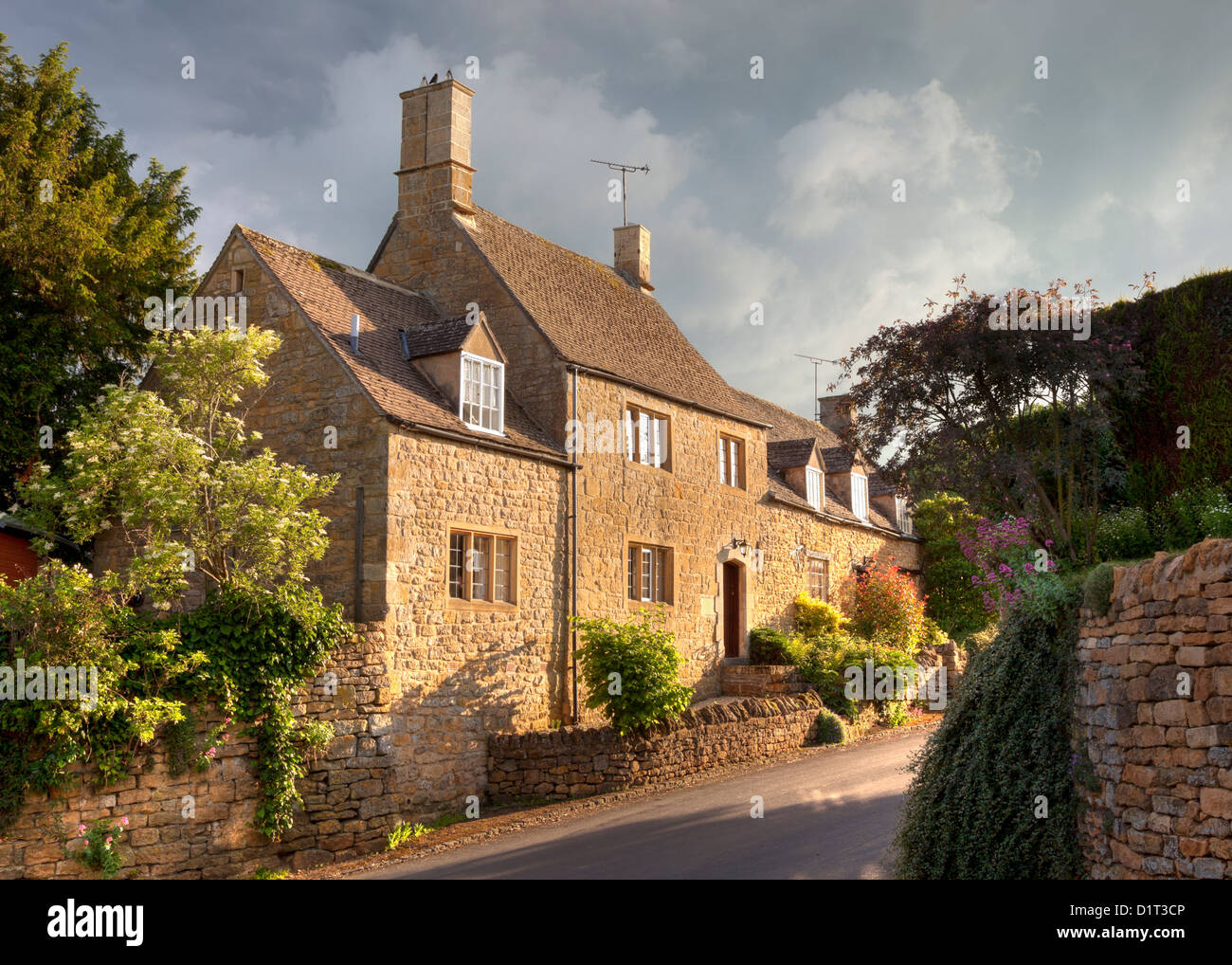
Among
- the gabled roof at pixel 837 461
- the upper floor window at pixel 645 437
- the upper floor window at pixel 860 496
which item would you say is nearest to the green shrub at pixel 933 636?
the upper floor window at pixel 860 496

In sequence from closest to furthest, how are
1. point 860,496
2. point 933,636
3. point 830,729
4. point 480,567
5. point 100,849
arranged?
1. point 100,849
2. point 480,567
3. point 830,729
4. point 933,636
5. point 860,496

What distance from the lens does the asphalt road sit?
36.9 ft

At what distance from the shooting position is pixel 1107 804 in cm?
893

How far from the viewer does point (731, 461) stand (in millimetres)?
24062

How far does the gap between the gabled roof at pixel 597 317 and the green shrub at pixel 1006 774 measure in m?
11.2

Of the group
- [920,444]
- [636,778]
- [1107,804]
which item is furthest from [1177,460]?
[636,778]

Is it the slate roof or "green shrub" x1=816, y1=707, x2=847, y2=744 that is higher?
the slate roof

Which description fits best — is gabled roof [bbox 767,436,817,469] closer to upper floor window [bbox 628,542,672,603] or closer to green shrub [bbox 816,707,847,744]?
upper floor window [bbox 628,542,672,603]

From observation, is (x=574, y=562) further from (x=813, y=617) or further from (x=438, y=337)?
(x=813, y=617)

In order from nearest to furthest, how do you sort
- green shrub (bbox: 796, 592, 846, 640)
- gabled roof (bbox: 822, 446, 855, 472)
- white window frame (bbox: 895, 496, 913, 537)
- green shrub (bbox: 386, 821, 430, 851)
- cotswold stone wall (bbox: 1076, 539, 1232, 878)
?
cotswold stone wall (bbox: 1076, 539, 1232, 878) → green shrub (bbox: 386, 821, 430, 851) → green shrub (bbox: 796, 592, 846, 640) → gabled roof (bbox: 822, 446, 855, 472) → white window frame (bbox: 895, 496, 913, 537)

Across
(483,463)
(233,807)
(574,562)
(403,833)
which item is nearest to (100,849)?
(233,807)

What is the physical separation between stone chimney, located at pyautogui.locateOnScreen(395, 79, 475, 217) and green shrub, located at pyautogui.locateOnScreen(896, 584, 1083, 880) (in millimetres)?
14833

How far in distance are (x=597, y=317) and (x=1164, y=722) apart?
52.7 ft

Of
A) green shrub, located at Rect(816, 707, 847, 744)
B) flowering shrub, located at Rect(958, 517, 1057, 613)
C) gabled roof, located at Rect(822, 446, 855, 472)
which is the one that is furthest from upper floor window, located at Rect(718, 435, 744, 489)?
flowering shrub, located at Rect(958, 517, 1057, 613)
